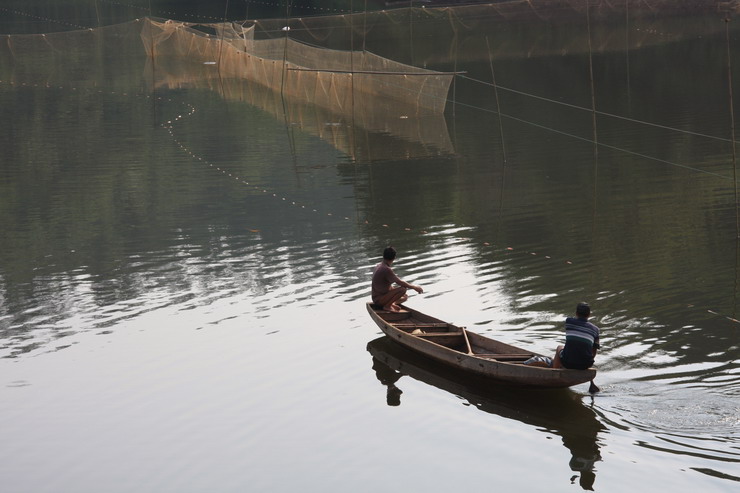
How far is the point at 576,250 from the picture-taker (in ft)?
62.4

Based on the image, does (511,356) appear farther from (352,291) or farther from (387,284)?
(352,291)

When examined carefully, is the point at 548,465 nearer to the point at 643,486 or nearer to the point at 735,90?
the point at 643,486

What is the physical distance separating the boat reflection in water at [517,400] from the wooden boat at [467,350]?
22 cm

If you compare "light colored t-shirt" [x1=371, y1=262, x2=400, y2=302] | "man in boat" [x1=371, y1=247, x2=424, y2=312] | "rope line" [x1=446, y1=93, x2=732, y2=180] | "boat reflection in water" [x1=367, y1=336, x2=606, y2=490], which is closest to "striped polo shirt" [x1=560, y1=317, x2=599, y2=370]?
"boat reflection in water" [x1=367, y1=336, x2=606, y2=490]

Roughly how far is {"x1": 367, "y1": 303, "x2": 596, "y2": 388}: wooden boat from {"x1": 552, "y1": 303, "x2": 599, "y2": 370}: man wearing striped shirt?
165mm

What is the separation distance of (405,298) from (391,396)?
264 centimetres

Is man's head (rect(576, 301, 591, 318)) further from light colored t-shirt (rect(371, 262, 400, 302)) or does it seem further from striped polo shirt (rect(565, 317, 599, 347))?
light colored t-shirt (rect(371, 262, 400, 302))

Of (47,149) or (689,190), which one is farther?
(47,149)

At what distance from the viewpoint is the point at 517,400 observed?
12531mm

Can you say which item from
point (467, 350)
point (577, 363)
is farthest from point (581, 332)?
point (467, 350)

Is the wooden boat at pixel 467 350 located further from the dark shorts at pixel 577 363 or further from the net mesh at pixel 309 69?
the net mesh at pixel 309 69

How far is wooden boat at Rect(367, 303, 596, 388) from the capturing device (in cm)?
1201

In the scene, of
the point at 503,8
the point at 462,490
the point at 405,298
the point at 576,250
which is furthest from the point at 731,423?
the point at 503,8

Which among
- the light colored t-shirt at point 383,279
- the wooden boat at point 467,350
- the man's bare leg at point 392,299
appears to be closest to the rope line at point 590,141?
the man's bare leg at point 392,299
